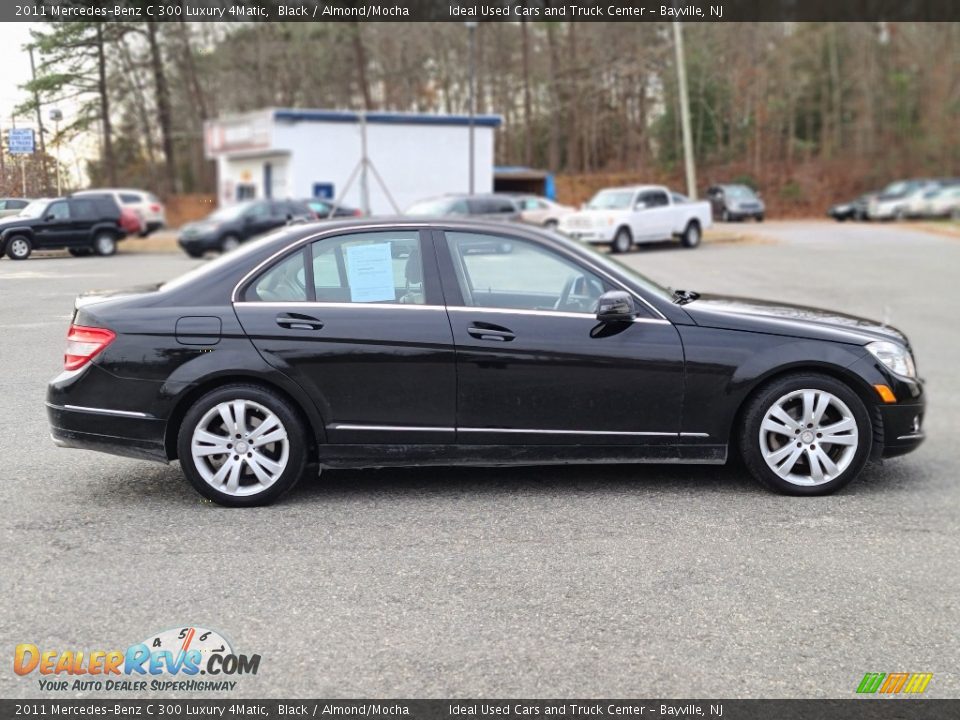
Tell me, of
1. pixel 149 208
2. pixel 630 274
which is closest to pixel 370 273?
pixel 630 274

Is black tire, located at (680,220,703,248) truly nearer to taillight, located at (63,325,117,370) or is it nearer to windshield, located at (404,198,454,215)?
windshield, located at (404,198,454,215)

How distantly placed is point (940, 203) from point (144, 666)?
4897cm

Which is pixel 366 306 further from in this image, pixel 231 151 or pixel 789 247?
pixel 231 151

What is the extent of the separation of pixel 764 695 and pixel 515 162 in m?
59.0

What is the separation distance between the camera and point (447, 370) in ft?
17.1

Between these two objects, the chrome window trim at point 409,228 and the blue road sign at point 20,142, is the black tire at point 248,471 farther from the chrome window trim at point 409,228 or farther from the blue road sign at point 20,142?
the blue road sign at point 20,142

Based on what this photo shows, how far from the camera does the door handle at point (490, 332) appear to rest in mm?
5219

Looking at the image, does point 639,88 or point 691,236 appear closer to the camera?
point 691,236

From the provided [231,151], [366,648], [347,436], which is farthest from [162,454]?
[231,151]

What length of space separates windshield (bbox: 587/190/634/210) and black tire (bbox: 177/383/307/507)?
23.0 metres

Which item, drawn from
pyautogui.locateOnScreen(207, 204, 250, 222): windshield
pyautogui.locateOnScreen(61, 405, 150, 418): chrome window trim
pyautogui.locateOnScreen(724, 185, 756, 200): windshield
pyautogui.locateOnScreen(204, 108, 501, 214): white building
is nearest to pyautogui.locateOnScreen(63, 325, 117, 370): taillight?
pyautogui.locateOnScreen(61, 405, 150, 418): chrome window trim

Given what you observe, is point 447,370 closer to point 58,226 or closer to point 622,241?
point 58,226

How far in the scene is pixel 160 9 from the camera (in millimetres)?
8578

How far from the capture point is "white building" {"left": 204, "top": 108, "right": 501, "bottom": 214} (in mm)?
36938
